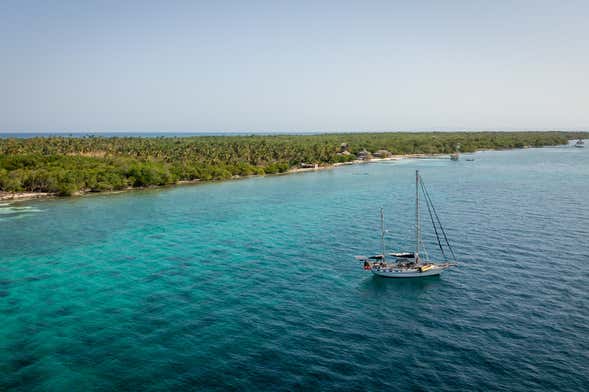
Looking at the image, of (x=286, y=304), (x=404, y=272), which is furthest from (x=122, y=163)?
(x=404, y=272)

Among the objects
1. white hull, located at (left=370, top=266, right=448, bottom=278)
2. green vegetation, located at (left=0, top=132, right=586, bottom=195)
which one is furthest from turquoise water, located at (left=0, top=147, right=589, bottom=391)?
green vegetation, located at (left=0, top=132, right=586, bottom=195)

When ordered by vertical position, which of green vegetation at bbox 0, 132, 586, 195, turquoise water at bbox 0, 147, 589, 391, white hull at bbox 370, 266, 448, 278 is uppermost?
green vegetation at bbox 0, 132, 586, 195

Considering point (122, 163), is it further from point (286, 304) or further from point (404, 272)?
point (404, 272)

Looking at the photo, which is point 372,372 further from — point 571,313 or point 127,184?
point 127,184

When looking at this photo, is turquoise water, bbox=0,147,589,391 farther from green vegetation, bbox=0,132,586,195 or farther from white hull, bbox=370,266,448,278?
green vegetation, bbox=0,132,586,195

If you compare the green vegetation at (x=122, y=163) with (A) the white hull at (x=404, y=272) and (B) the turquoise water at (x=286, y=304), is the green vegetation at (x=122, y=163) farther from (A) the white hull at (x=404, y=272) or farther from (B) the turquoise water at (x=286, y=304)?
(A) the white hull at (x=404, y=272)
